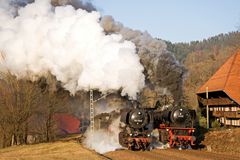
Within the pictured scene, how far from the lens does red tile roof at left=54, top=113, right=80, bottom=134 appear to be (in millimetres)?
47906

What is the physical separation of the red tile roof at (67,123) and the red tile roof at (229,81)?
15652 millimetres

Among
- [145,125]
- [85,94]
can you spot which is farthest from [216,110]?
[145,125]

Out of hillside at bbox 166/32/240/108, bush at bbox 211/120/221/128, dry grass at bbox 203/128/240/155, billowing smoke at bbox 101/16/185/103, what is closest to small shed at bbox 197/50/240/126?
bush at bbox 211/120/221/128

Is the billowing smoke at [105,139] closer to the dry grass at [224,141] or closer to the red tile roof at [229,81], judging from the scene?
the dry grass at [224,141]

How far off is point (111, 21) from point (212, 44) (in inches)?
6658

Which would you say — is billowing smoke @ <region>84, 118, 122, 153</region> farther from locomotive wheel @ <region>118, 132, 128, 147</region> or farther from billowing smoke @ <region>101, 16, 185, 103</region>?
billowing smoke @ <region>101, 16, 185, 103</region>

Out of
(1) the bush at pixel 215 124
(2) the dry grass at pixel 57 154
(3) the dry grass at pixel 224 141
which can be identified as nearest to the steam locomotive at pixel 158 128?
(3) the dry grass at pixel 224 141

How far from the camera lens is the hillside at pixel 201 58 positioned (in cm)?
6775

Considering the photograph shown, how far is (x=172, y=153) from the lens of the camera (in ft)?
78.2

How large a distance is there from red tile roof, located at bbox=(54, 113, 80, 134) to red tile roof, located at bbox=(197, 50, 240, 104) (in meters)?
15.7

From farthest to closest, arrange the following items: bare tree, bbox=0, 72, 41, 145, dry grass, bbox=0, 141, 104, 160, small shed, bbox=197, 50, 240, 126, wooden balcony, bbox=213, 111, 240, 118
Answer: bare tree, bbox=0, 72, 41, 145 < wooden balcony, bbox=213, 111, 240, 118 < small shed, bbox=197, 50, 240, 126 < dry grass, bbox=0, 141, 104, 160

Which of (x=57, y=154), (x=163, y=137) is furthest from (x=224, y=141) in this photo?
(x=57, y=154)

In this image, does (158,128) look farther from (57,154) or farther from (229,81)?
(229,81)

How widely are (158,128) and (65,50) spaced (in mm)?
8956
